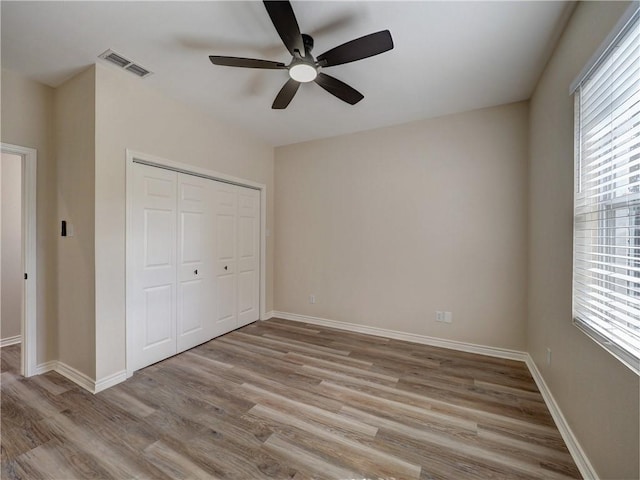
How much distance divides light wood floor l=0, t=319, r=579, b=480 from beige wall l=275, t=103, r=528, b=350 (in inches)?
27.3

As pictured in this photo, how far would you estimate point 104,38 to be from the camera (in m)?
2.01

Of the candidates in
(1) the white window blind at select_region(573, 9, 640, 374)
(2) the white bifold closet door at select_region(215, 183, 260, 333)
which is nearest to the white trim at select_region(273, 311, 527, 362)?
(2) the white bifold closet door at select_region(215, 183, 260, 333)

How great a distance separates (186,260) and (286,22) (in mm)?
2500

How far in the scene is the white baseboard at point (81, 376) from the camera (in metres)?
2.30

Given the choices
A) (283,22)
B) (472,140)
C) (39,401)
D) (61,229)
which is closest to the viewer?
(283,22)

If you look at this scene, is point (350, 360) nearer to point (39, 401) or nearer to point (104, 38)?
point (39, 401)

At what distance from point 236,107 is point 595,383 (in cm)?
366

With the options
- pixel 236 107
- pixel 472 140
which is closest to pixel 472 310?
pixel 472 140

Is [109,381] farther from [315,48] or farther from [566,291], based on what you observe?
[566,291]

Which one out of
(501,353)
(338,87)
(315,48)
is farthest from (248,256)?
(501,353)

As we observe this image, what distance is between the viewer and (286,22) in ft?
5.17

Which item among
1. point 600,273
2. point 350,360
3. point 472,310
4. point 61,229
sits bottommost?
point 350,360

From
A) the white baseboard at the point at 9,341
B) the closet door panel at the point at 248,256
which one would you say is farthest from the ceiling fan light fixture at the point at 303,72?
→ the white baseboard at the point at 9,341

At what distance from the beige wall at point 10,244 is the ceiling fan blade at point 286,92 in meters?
3.34
